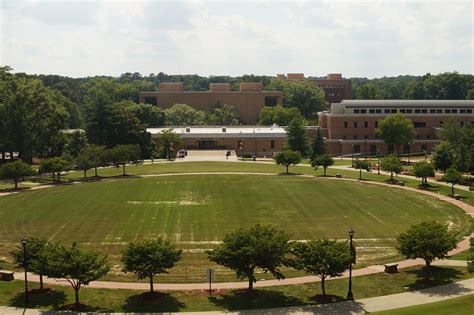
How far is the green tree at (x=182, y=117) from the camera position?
5349 inches

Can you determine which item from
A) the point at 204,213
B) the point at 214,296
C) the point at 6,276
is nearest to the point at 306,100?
the point at 204,213

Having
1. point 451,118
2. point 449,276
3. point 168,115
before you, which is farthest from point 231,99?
point 449,276

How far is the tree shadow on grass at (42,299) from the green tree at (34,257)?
2.25ft

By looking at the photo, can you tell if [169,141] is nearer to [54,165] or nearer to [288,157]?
[288,157]

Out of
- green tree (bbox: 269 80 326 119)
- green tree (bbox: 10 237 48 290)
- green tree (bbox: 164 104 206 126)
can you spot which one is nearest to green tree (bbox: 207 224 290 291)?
green tree (bbox: 10 237 48 290)

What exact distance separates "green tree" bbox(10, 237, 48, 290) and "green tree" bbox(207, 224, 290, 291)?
29.4 feet


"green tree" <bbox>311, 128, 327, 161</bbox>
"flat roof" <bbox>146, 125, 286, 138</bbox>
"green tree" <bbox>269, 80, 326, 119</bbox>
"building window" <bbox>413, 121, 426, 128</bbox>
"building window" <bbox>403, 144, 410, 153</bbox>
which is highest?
"green tree" <bbox>269, 80, 326, 119</bbox>

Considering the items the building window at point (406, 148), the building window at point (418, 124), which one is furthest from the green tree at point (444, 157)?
the building window at point (418, 124)

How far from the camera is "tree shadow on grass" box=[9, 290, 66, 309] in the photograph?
3048cm

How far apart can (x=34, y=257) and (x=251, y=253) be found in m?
12.4

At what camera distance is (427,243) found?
3406 centimetres

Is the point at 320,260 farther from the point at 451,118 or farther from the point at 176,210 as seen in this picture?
the point at 451,118

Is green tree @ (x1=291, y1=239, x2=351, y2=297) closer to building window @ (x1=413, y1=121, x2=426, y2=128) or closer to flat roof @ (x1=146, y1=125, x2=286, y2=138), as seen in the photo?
flat roof @ (x1=146, y1=125, x2=286, y2=138)

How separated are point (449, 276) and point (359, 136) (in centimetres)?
7664
